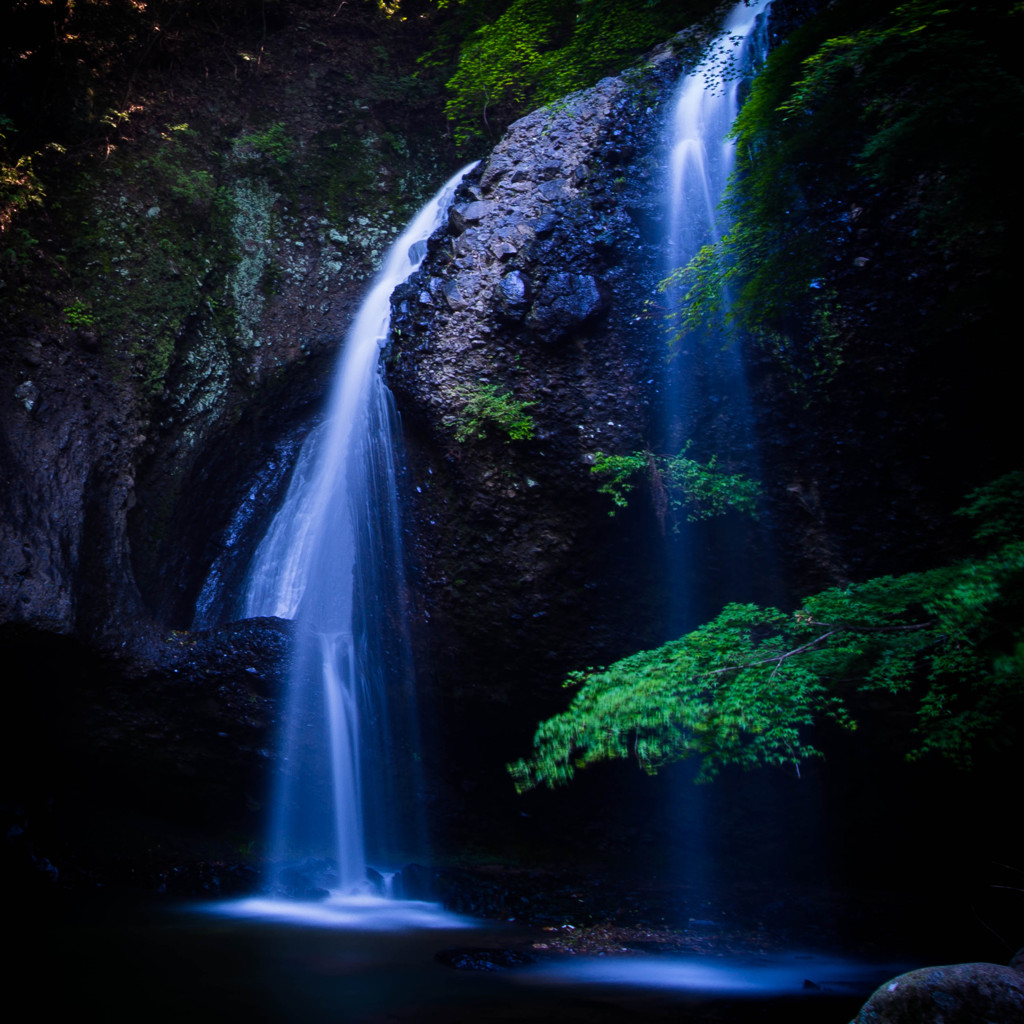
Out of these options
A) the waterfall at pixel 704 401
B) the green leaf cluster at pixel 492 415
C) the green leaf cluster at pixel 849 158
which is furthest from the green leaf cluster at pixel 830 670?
the green leaf cluster at pixel 492 415

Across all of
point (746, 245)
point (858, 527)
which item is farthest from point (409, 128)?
point (858, 527)

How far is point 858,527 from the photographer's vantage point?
629 centimetres

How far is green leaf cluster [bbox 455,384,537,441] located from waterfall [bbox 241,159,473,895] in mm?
A: 1443

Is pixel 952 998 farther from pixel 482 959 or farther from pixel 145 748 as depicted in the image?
pixel 145 748

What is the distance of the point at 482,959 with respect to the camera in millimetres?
5449

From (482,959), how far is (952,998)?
3.71 meters

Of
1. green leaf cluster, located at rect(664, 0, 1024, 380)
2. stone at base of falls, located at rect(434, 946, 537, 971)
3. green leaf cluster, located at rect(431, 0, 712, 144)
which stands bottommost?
stone at base of falls, located at rect(434, 946, 537, 971)

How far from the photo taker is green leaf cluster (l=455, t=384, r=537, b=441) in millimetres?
7105

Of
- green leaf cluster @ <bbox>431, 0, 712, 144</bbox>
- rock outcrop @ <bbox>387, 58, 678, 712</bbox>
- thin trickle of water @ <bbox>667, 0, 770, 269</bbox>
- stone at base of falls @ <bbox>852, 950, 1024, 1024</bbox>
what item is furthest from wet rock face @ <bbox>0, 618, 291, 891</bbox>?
green leaf cluster @ <bbox>431, 0, 712, 144</bbox>

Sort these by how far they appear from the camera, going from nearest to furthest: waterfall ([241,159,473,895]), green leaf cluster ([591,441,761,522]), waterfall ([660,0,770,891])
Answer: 1. green leaf cluster ([591,441,761,522])
2. waterfall ([660,0,770,891])
3. waterfall ([241,159,473,895])

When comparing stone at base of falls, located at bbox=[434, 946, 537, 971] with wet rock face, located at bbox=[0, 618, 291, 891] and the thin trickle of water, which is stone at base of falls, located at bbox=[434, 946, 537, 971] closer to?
A: wet rock face, located at bbox=[0, 618, 291, 891]

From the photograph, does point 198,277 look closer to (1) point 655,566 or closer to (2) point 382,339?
(2) point 382,339

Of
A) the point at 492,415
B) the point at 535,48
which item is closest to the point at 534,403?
the point at 492,415

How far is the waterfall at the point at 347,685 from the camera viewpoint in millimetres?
7797
